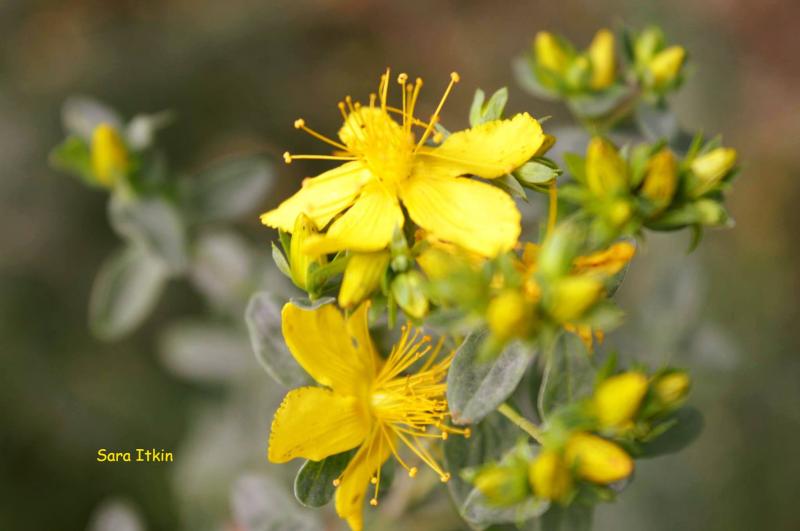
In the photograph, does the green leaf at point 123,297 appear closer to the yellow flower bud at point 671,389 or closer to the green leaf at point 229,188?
the green leaf at point 229,188

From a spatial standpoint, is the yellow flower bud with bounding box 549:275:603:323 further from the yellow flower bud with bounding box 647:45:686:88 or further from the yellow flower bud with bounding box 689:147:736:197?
the yellow flower bud with bounding box 647:45:686:88

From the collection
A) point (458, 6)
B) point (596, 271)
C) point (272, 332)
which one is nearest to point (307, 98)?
point (458, 6)

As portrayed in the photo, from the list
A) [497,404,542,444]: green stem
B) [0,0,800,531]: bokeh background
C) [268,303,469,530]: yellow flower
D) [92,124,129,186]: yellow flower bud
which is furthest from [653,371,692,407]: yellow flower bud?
[92,124,129,186]: yellow flower bud

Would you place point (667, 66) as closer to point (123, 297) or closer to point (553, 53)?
point (553, 53)

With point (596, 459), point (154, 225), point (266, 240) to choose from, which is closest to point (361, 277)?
point (596, 459)

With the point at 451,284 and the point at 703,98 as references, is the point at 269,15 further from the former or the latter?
the point at 451,284

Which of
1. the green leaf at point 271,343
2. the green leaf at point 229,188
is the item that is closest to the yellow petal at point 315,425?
the green leaf at point 271,343
